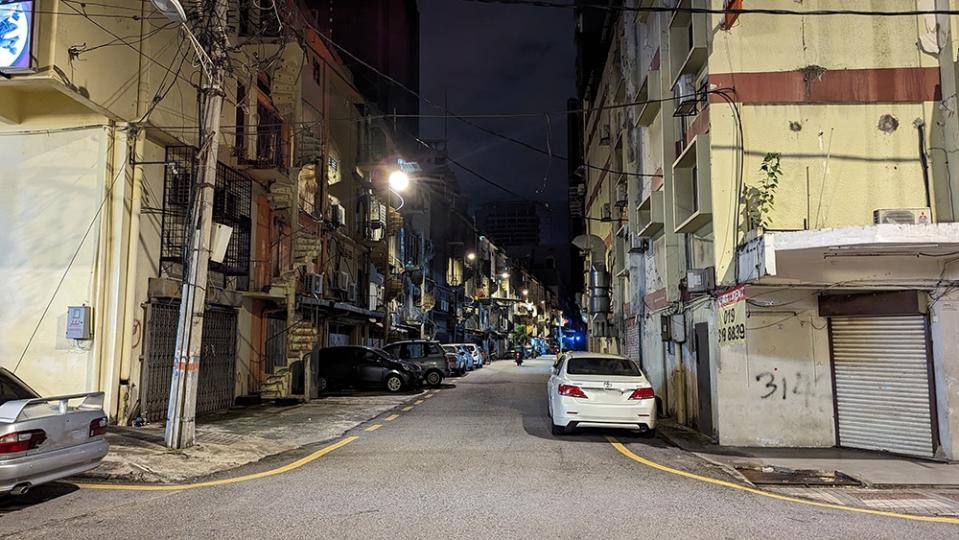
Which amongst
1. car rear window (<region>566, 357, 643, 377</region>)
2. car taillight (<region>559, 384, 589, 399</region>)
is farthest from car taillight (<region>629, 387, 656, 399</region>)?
car taillight (<region>559, 384, 589, 399</region>)

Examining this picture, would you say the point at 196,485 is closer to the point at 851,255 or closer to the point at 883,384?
the point at 851,255

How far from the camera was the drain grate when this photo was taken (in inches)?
329

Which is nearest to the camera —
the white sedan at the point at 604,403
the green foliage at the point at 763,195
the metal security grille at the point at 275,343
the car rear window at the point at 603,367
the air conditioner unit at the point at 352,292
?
the green foliage at the point at 763,195

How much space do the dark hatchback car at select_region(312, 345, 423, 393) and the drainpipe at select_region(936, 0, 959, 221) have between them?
1576 centimetres

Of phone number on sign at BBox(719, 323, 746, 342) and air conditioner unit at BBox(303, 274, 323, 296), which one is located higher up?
air conditioner unit at BBox(303, 274, 323, 296)

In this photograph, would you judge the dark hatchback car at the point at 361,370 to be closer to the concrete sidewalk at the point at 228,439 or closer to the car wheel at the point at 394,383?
the car wheel at the point at 394,383

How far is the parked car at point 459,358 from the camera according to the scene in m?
32.4

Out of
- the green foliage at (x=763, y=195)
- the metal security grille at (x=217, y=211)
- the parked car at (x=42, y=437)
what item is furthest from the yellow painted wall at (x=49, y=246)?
the green foliage at (x=763, y=195)

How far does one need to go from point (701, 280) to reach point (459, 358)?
22.5m

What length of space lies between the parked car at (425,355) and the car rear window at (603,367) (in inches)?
513

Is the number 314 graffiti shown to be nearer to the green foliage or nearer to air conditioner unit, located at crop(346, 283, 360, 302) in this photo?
the green foliage

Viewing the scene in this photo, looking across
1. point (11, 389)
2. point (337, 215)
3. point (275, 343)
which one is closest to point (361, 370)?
point (275, 343)

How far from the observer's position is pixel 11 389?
750 cm

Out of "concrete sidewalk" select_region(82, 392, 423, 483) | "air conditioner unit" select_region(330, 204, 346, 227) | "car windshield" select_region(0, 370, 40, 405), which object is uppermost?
"air conditioner unit" select_region(330, 204, 346, 227)
